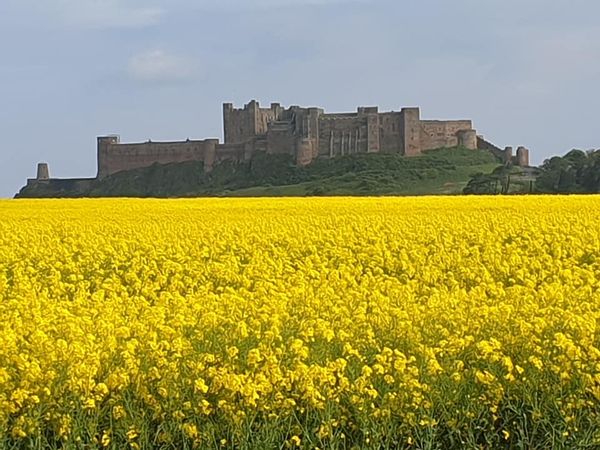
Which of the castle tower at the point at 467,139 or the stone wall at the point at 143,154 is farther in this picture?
the stone wall at the point at 143,154

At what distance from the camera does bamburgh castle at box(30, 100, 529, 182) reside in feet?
336

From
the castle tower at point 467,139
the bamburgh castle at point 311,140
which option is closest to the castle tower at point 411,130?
the bamburgh castle at point 311,140

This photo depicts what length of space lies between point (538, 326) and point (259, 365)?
1.89 meters

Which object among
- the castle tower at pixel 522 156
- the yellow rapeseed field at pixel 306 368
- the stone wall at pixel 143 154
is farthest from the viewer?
the stone wall at pixel 143 154

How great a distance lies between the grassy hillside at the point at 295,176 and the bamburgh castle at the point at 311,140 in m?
1.22

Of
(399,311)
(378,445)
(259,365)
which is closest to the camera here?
(378,445)

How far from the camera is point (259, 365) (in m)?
6.81

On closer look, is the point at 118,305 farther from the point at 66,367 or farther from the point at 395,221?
the point at 395,221

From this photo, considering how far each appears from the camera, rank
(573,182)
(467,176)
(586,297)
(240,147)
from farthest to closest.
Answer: (240,147) < (467,176) < (573,182) < (586,297)

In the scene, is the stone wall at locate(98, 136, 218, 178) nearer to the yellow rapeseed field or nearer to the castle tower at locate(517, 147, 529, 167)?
the castle tower at locate(517, 147, 529, 167)

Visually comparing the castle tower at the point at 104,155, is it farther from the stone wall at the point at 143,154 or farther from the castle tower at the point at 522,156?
the castle tower at the point at 522,156

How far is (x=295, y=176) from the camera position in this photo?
9781cm

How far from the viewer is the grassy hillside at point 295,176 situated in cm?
8681

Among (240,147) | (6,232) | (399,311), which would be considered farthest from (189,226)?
(240,147)
